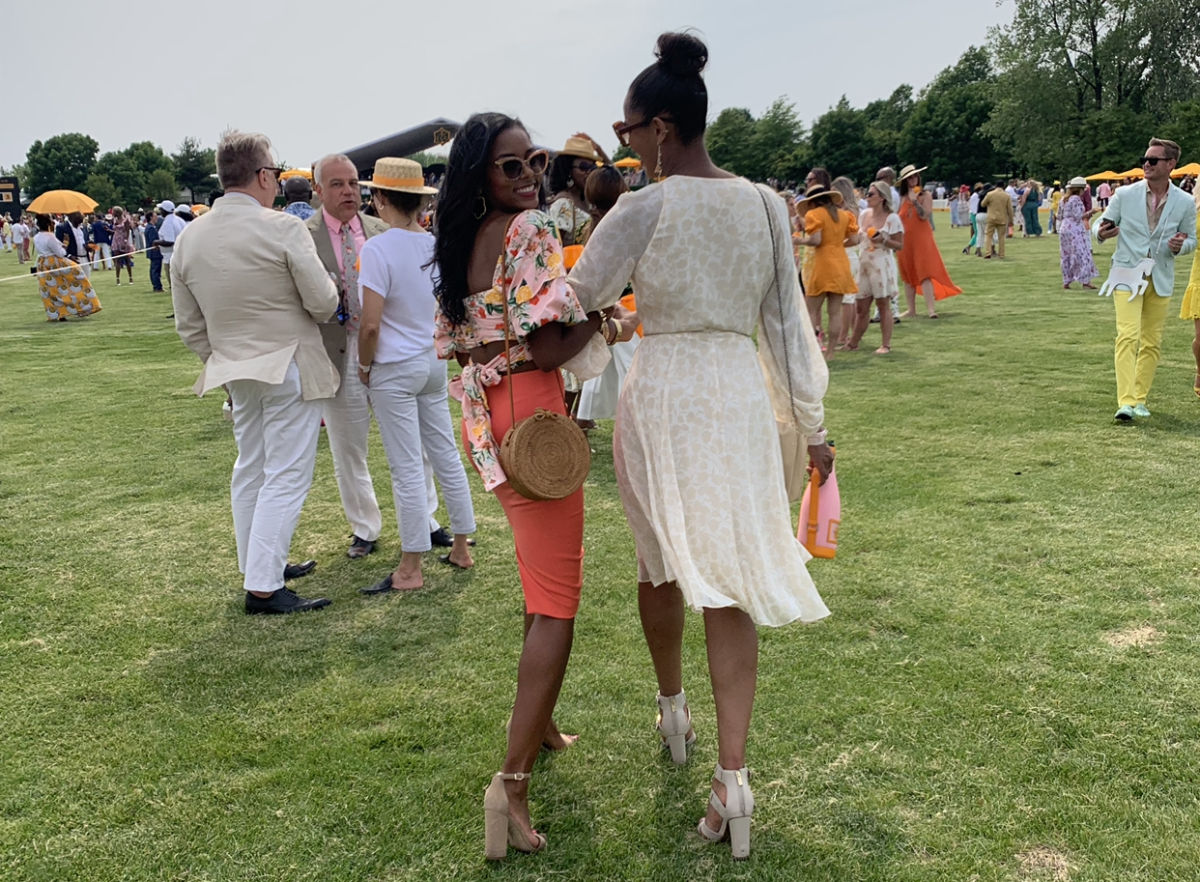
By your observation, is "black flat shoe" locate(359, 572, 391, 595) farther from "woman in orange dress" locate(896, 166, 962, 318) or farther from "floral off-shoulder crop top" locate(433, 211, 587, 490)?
"woman in orange dress" locate(896, 166, 962, 318)

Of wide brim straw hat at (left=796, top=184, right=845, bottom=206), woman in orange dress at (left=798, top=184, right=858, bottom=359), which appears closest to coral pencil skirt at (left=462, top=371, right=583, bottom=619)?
woman in orange dress at (left=798, top=184, right=858, bottom=359)

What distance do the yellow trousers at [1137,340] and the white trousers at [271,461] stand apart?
6100mm

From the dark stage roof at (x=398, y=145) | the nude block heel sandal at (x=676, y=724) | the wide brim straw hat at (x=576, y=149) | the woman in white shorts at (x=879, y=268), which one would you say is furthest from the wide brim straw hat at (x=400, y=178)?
the dark stage roof at (x=398, y=145)

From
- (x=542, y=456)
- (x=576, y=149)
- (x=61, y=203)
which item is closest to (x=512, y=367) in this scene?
(x=542, y=456)

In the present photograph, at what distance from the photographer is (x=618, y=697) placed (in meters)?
3.59

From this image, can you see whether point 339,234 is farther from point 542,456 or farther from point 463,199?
point 542,456

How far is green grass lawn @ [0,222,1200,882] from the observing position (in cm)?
273

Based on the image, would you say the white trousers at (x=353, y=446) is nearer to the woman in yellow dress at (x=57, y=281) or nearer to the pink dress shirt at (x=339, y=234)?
the pink dress shirt at (x=339, y=234)

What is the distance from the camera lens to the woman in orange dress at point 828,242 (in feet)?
32.7

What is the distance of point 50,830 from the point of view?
292 cm

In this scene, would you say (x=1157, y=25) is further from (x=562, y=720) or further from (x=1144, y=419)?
(x=562, y=720)

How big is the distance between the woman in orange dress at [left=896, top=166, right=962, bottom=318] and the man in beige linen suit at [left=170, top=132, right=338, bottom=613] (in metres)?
9.42

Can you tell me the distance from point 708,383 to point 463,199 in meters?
0.88

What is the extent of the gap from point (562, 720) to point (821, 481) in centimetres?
131
